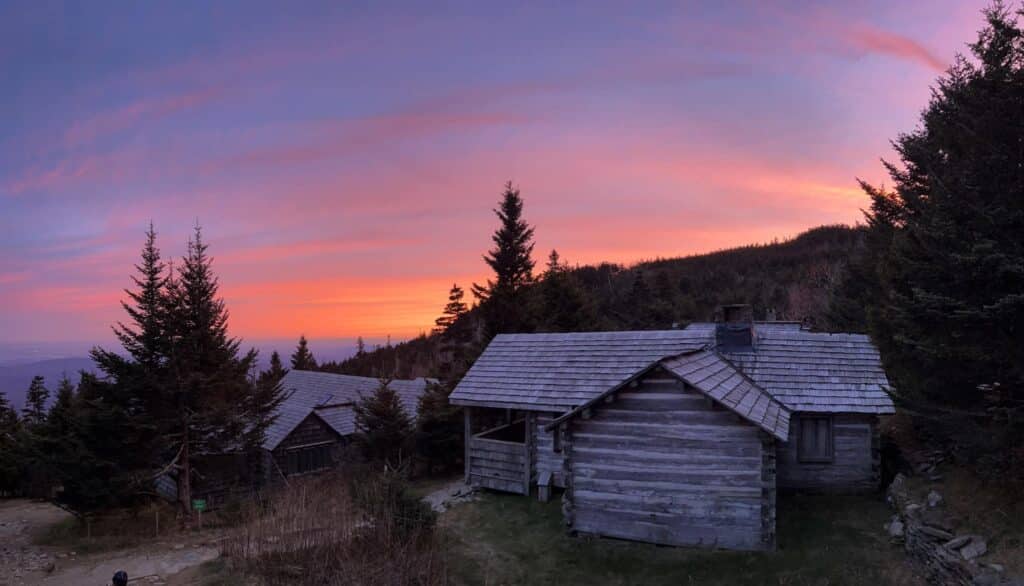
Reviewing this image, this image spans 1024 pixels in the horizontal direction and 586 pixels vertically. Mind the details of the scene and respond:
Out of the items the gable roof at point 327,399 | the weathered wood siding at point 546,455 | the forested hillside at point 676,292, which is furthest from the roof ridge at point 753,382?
the gable roof at point 327,399

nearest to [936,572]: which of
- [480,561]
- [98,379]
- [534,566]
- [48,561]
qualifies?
[534,566]

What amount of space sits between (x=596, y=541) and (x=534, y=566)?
181 cm

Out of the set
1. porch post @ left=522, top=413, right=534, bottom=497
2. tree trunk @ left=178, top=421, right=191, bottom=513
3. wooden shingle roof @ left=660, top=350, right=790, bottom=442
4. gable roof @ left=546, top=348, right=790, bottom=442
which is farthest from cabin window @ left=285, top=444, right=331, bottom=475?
wooden shingle roof @ left=660, top=350, right=790, bottom=442

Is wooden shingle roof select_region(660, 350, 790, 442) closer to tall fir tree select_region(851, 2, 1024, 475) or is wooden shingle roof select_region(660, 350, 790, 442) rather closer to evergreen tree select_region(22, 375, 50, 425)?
tall fir tree select_region(851, 2, 1024, 475)

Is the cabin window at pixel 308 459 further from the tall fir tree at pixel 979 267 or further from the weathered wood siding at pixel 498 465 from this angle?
the tall fir tree at pixel 979 267

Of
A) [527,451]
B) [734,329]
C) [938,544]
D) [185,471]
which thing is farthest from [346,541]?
[734,329]

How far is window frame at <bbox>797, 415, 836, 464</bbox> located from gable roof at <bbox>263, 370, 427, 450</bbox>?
59.0 feet

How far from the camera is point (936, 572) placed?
428 inches

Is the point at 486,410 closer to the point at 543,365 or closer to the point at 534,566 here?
the point at 543,365

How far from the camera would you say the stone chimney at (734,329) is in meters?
19.0

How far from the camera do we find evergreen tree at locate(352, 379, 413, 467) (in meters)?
24.8

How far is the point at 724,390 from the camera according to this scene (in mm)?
13969

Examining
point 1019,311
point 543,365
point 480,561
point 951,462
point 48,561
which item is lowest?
point 48,561

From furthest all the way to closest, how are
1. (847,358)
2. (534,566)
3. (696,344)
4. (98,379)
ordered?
(98,379)
(696,344)
(847,358)
(534,566)
